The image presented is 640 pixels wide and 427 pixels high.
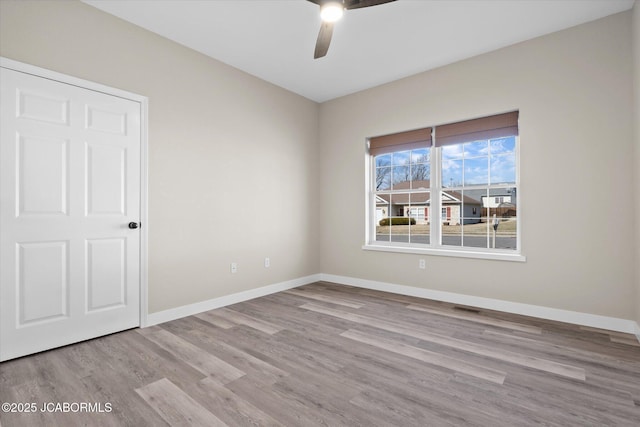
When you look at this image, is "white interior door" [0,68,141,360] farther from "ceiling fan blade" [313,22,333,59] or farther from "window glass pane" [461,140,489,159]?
"window glass pane" [461,140,489,159]

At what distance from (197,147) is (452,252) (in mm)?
3233

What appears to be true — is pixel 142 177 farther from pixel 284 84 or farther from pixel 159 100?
pixel 284 84

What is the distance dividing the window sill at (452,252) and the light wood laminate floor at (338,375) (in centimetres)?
66

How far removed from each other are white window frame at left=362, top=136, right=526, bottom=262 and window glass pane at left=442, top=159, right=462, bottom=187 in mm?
59

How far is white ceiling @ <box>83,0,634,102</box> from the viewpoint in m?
2.80

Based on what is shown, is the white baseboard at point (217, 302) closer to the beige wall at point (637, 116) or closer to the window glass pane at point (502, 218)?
the window glass pane at point (502, 218)

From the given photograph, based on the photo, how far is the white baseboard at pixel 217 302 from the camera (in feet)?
10.6

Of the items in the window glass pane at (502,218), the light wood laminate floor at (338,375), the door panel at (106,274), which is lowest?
the light wood laminate floor at (338,375)

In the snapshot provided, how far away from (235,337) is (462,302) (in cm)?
264

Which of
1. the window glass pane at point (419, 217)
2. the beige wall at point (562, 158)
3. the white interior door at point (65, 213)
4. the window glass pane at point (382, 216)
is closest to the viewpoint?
the white interior door at point (65, 213)

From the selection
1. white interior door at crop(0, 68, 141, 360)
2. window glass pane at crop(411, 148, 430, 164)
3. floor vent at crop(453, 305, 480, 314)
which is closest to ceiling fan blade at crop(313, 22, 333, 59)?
white interior door at crop(0, 68, 141, 360)

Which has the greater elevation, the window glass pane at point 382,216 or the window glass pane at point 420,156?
the window glass pane at point 420,156

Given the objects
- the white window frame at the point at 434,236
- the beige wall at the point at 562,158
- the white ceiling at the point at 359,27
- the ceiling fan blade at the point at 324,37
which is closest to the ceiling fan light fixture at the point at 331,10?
the ceiling fan blade at the point at 324,37

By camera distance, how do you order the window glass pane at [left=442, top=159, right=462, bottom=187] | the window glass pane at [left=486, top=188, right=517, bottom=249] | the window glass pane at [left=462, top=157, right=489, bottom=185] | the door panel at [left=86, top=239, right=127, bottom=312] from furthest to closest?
the window glass pane at [left=442, top=159, right=462, bottom=187] < the window glass pane at [left=462, top=157, right=489, bottom=185] < the window glass pane at [left=486, top=188, right=517, bottom=249] < the door panel at [left=86, top=239, right=127, bottom=312]
